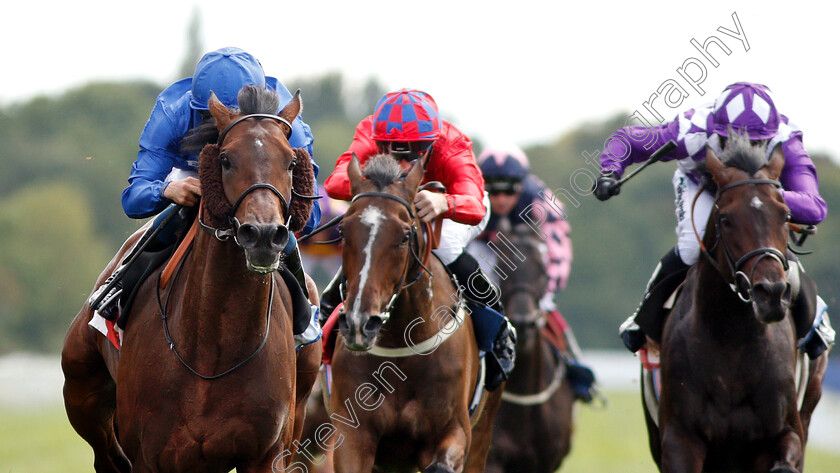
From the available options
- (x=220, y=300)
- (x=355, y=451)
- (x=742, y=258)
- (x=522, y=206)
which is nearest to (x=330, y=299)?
(x=355, y=451)

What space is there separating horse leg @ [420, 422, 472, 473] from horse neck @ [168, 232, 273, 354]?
4.43 ft

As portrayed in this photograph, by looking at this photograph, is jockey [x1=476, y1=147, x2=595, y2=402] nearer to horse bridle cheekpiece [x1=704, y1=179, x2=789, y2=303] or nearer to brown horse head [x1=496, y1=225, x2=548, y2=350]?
brown horse head [x1=496, y1=225, x2=548, y2=350]

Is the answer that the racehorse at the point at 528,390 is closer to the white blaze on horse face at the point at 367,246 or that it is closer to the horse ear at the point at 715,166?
the horse ear at the point at 715,166

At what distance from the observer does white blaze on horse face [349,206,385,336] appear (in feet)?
17.0

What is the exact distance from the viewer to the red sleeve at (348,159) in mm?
5945

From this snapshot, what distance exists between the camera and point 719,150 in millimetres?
6238

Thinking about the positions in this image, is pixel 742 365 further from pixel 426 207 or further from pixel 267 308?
pixel 267 308

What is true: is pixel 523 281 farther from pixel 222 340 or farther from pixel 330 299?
pixel 222 340

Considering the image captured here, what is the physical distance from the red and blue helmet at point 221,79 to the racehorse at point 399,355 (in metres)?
0.69

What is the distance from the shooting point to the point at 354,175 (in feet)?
18.5

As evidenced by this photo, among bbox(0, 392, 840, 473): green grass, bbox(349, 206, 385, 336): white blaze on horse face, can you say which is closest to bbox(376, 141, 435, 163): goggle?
bbox(349, 206, 385, 336): white blaze on horse face

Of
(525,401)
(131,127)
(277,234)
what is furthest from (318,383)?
(131,127)

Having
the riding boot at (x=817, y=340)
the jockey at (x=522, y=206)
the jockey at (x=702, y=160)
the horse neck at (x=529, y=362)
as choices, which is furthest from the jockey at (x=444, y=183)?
the jockey at (x=522, y=206)

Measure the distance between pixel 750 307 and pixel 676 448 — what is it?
827 mm
